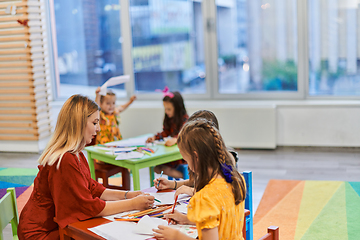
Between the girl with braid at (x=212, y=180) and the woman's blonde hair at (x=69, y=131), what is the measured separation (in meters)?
0.56

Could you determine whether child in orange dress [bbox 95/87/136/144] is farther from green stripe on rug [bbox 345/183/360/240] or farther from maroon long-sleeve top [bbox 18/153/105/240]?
green stripe on rug [bbox 345/183/360/240]

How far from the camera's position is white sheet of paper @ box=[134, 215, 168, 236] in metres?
1.57

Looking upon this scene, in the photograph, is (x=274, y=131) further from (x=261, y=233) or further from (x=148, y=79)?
(x=261, y=233)

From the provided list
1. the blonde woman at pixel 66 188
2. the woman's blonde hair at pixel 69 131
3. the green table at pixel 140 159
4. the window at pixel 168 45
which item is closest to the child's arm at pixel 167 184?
the blonde woman at pixel 66 188

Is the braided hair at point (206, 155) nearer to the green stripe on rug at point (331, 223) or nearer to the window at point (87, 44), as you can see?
the green stripe on rug at point (331, 223)

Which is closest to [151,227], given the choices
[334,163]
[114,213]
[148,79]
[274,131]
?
[114,213]

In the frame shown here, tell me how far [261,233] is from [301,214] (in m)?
0.49

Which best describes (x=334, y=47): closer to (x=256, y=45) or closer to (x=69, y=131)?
(x=256, y=45)

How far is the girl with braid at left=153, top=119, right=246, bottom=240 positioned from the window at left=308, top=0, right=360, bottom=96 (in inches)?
170

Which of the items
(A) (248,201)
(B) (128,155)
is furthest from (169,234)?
(B) (128,155)

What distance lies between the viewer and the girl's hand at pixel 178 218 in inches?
63.5

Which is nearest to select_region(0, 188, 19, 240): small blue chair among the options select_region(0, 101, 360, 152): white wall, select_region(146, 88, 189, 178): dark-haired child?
select_region(146, 88, 189, 178): dark-haired child

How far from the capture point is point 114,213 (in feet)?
5.84

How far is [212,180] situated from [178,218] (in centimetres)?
28
